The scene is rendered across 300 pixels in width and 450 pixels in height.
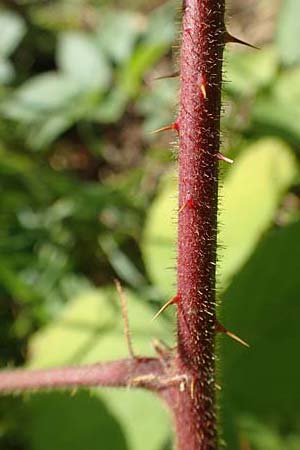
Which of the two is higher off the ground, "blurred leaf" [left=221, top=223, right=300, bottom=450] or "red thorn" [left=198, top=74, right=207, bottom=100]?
"red thorn" [left=198, top=74, right=207, bottom=100]

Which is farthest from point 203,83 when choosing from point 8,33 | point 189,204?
point 8,33

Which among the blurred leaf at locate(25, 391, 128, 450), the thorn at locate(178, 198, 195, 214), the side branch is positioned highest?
the thorn at locate(178, 198, 195, 214)

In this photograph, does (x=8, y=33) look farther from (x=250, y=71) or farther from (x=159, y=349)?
(x=159, y=349)

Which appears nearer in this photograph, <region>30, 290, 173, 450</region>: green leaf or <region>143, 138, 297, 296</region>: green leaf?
<region>30, 290, 173, 450</region>: green leaf

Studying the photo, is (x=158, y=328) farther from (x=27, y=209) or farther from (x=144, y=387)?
(x=144, y=387)

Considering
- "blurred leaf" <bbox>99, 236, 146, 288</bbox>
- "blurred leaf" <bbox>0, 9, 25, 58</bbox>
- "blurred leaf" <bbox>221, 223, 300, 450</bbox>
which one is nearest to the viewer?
"blurred leaf" <bbox>221, 223, 300, 450</bbox>

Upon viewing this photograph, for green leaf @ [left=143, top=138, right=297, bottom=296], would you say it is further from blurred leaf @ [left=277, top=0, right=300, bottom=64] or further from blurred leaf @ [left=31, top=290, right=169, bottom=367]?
blurred leaf @ [left=277, top=0, right=300, bottom=64]

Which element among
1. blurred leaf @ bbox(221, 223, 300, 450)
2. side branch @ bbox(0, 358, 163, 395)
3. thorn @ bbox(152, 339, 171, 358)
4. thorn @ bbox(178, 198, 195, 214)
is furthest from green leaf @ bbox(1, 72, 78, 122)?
thorn @ bbox(178, 198, 195, 214)

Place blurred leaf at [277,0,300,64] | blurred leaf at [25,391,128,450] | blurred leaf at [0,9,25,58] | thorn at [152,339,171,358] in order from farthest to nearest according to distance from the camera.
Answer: blurred leaf at [0,9,25,58] → blurred leaf at [277,0,300,64] → blurred leaf at [25,391,128,450] → thorn at [152,339,171,358]

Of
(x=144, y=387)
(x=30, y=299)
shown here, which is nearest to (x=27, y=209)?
(x=30, y=299)
